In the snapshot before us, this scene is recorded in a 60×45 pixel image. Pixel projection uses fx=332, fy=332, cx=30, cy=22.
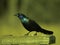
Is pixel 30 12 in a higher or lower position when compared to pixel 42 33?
higher

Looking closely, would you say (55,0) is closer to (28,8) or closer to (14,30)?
(28,8)

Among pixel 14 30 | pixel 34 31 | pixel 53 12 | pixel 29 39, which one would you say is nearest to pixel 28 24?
pixel 34 31

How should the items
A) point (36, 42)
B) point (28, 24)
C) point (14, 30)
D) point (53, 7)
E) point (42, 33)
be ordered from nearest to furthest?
point (36, 42), point (42, 33), point (28, 24), point (14, 30), point (53, 7)

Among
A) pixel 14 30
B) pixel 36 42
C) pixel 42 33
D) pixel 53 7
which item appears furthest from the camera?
pixel 53 7

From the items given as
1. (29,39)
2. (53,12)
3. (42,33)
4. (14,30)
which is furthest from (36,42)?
(53,12)

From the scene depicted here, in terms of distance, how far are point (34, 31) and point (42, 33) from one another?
0.99 feet

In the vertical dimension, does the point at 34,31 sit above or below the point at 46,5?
below

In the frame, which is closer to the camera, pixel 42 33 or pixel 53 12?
pixel 42 33

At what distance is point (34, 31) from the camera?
3.81m

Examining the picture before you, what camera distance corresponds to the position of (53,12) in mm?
6516

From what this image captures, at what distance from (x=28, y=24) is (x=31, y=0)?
298cm

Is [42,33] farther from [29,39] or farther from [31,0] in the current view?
[31,0]

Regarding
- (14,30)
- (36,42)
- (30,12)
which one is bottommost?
(36,42)

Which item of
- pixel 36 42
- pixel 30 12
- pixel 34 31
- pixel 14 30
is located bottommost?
pixel 36 42
